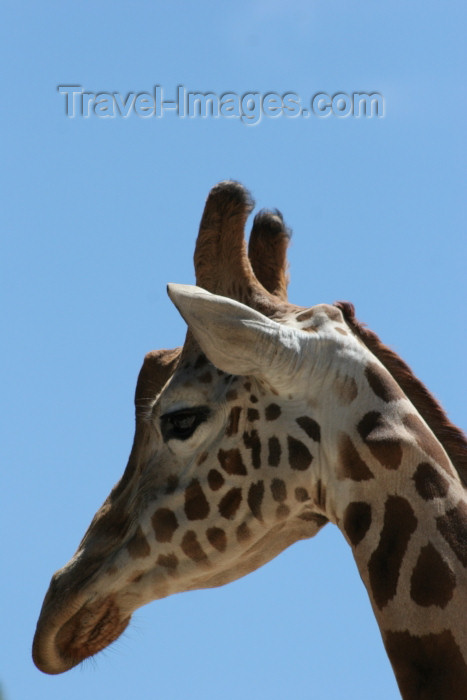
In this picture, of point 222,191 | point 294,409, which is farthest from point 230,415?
point 222,191

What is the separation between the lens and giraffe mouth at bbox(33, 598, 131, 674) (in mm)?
5188

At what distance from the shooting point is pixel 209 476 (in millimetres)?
5035

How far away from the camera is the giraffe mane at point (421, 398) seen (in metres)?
4.82

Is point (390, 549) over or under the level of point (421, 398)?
under

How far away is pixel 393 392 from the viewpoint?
4.79 metres

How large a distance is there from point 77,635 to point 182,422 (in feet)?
3.29

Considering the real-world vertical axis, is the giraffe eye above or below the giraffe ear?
below

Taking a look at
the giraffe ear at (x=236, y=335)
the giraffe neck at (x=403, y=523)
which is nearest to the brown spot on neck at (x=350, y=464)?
the giraffe neck at (x=403, y=523)

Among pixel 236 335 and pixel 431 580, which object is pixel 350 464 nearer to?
pixel 431 580

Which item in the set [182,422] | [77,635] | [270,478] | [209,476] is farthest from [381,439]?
[77,635]

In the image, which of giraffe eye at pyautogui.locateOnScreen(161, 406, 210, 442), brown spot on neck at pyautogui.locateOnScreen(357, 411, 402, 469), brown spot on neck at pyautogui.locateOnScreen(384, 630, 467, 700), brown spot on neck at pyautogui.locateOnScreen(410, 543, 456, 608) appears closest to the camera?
brown spot on neck at pyautogui.locateOnScreen(384, 630, 467, 700)

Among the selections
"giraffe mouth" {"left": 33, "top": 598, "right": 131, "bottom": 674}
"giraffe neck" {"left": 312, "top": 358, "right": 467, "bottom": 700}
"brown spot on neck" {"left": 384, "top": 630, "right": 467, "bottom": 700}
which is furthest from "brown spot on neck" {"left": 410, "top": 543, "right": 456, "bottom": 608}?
"giraffe mouth" {"left": 33, "top": 598, "right": 131, "bottom": 674}

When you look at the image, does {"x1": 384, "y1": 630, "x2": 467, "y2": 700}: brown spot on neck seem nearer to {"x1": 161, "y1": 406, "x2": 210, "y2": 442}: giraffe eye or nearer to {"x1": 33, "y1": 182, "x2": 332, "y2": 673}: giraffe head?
{"x1": 33, "y1": 182, "x2": 332, "y2": 673}: giraffe head

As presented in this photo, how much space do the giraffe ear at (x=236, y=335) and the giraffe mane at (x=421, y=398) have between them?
0.38 meters
